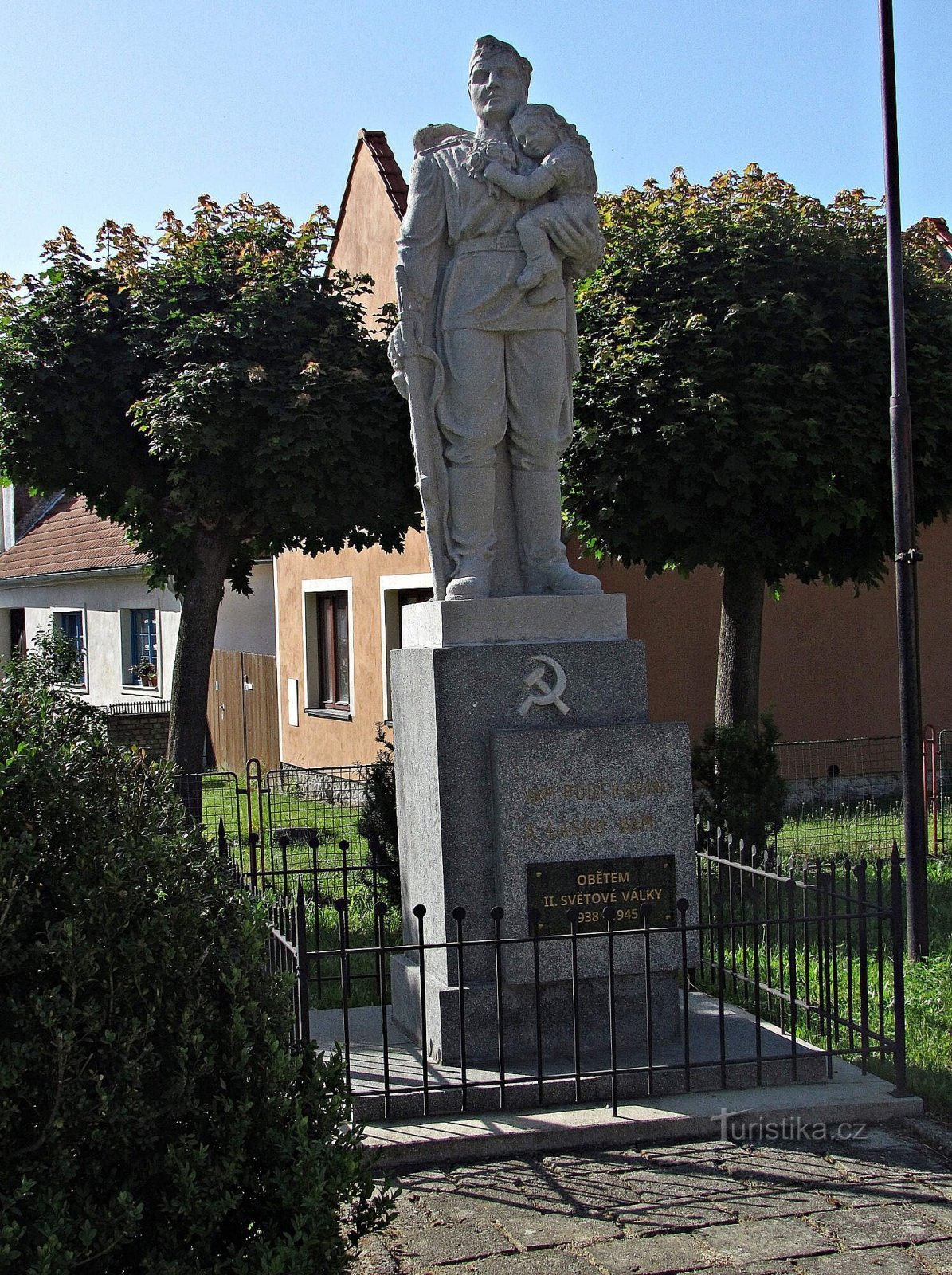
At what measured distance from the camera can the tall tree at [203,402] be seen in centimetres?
1016

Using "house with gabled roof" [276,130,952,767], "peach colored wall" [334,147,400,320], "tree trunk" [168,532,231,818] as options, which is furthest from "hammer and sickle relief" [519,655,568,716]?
"peach colored wall" [334,147,400,320]

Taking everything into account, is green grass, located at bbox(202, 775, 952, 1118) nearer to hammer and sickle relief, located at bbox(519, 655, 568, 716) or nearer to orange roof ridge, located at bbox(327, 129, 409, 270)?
hammer and sickle relief, located at bbox(519, 655, 568, 716)

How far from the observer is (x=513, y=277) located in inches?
219

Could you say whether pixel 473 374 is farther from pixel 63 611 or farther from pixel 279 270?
pixel 63 611

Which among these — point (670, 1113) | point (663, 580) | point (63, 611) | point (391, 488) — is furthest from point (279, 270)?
point (63, 611)

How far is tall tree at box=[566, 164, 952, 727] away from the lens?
10141 mm

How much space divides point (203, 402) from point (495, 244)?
16.1 ft

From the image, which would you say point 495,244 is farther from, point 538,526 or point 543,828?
point 543,828

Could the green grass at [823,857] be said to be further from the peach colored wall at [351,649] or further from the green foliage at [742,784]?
the peach colored wall at [351,649]

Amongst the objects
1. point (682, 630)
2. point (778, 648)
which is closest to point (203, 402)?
point (682, 630)

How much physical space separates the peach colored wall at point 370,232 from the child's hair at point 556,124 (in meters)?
9.47

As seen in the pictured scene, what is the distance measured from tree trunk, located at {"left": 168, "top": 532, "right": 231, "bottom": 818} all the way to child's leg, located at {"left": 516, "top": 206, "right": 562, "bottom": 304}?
19.8 feet

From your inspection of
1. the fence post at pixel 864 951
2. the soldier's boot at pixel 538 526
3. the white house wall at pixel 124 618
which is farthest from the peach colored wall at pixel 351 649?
the fence post at pixel 864 951

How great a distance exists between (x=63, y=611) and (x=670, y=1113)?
2139 cm
